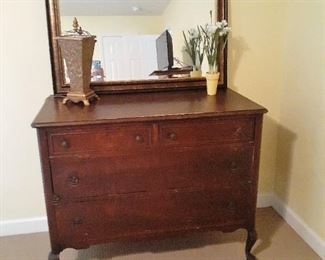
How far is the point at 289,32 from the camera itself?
7.02 ft

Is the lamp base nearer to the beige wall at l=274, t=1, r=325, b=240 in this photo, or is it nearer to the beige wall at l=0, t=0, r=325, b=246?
the beige wall at l=0, t=0, r=325, b=246

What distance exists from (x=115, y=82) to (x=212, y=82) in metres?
0.56

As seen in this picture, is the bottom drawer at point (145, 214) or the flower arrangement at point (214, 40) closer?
the bottom drawer at point (145, 214)

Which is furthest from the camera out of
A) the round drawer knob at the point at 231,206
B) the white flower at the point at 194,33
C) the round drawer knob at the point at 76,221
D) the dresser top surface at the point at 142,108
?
the white flower at the point at 194,33

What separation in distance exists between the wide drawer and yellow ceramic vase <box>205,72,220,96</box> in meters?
0.41

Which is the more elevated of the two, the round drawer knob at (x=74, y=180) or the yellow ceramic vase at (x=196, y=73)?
the yellow ceramic vase at (x=196, y=73)

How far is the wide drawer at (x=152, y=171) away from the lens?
1622mm

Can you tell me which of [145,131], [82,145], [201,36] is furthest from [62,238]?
[201,36]

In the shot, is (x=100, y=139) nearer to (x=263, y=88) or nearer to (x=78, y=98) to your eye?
(x=78, y=98)

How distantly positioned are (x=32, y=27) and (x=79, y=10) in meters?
0.28

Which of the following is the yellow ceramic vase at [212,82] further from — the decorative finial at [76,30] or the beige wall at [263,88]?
the decorative finial at [76,30]

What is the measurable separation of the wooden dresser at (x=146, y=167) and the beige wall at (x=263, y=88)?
0.33 metres

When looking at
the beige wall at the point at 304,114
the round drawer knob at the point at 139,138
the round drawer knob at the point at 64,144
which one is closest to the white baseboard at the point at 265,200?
the beige wall at the point at 304,114

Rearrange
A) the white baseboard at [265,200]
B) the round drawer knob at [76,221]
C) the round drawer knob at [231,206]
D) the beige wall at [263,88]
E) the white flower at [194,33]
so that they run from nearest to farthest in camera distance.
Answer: the round drawer knob at [76,221] → the round drawer knob at [231,206] → the beige wall at [263,88] → the white flower at [194,33] → the white baseboard at [265,200]
